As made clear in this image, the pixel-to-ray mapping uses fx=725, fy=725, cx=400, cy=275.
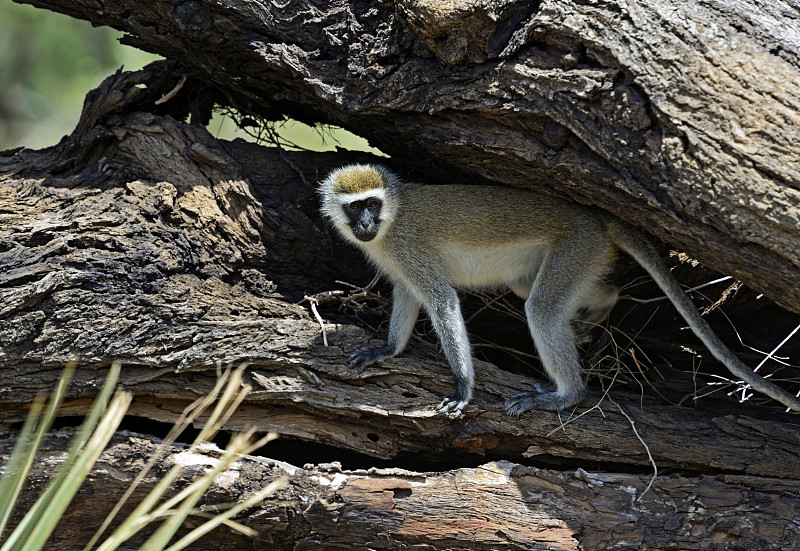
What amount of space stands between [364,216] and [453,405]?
53.0 inches

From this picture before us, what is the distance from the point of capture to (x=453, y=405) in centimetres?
428

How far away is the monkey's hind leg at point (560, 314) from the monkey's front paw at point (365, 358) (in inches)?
32.5

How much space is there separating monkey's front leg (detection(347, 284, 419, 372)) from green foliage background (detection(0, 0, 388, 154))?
22.8ft

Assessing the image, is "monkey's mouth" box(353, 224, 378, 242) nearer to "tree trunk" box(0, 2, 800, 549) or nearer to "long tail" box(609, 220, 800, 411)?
"tree trunk" box(0, 2, 800, 549)

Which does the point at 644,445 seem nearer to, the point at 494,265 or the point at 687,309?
the point at 687,309

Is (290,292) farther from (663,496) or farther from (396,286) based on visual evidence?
(663,496)

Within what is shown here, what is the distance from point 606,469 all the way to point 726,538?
741 mm

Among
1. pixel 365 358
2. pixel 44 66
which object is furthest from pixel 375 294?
pixel 44 66

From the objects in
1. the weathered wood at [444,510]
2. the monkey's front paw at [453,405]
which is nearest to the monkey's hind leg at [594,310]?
the monkey's front paw at [453,405]

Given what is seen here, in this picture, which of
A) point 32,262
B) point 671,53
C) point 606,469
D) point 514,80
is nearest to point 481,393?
point 606,469

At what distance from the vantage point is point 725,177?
3.32 metres

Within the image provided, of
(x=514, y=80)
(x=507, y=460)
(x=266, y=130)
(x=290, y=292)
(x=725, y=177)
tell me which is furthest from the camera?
(x=266, y=130)

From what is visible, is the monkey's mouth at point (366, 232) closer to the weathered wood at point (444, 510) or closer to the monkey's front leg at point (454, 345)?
the monkey's front leg at point (454, 345)

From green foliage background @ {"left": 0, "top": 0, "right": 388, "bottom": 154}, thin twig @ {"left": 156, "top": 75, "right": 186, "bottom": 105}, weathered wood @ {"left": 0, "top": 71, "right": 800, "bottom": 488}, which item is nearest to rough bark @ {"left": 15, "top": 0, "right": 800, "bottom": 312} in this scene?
thin twig @ {"left": 156, "top": 75, "right": 186, "bottom": 105}
